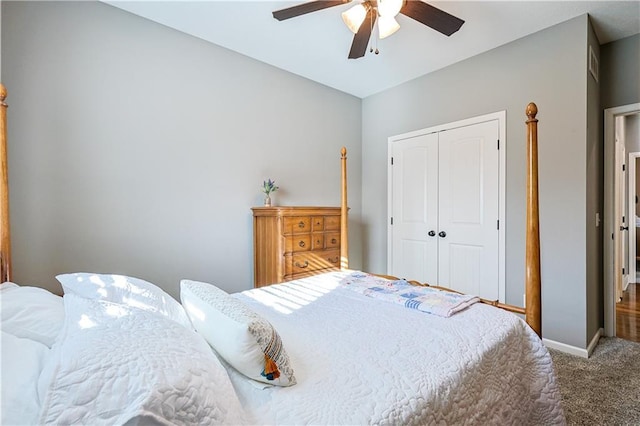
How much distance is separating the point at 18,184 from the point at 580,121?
4.07 metres

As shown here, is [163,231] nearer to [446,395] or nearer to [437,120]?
[446,395]

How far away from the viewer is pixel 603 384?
206 cm

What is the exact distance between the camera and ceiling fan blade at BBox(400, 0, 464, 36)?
1790mm

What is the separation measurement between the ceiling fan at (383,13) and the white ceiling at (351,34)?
0.42 metres

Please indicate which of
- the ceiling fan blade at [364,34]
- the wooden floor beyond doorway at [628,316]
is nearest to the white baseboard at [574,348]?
the wooden floor beyond doorway at [628,316]

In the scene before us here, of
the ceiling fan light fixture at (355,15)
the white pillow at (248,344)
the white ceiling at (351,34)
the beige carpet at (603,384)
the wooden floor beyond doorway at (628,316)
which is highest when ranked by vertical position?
the white ceiling at (351,34)

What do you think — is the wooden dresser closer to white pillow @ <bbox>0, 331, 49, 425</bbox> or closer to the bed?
the bed

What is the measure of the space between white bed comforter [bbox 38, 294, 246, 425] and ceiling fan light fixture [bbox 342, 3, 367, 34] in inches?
79.9

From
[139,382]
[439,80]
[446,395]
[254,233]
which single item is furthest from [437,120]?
[139,382]

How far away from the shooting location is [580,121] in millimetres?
2432

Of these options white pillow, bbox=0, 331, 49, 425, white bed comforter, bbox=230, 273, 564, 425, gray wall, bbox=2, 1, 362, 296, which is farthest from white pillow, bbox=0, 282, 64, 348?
gray wall, bbox=2, 1, 362, 296

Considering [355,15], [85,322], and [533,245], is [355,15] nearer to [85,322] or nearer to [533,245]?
[533,245]

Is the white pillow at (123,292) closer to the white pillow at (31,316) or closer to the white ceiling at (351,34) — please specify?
the white pillow at (31,316)

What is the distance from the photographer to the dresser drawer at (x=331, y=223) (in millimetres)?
3031
